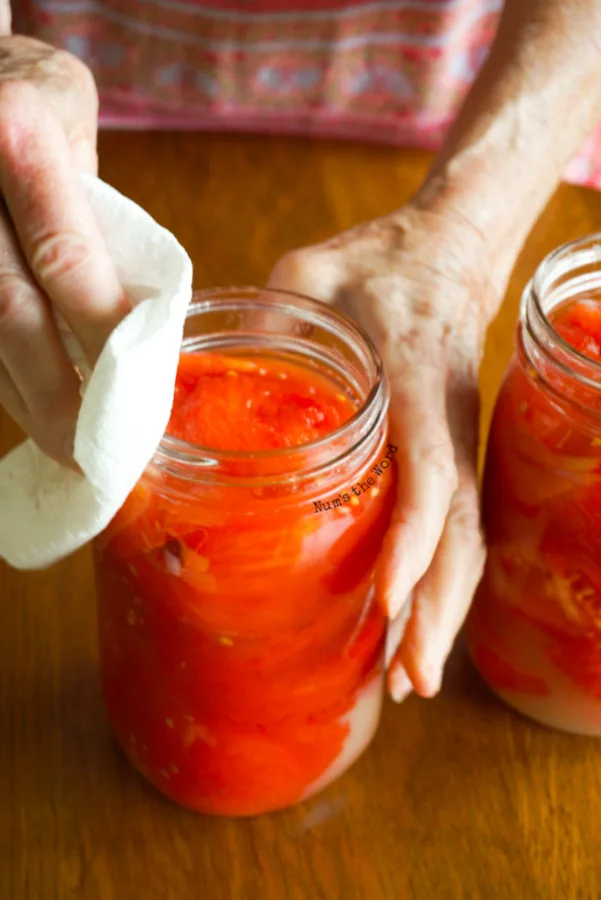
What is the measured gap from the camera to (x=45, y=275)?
45 centimetres

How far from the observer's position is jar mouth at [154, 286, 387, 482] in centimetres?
49

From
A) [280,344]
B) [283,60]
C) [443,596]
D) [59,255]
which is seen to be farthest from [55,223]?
[283,60]

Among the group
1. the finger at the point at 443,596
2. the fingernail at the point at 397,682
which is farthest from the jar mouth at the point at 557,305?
the fingernail at the point at 397,682

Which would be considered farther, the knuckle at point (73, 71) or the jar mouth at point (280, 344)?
the knuckle at point (73, 71)

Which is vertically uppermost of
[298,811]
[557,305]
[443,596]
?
[557,305]

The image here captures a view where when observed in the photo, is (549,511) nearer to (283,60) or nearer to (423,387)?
(423,387)

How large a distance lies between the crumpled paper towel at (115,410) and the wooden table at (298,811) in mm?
159

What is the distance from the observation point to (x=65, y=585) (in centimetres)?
73

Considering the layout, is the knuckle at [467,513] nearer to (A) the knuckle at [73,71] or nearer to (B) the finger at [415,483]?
(B) the finger at [415,483]

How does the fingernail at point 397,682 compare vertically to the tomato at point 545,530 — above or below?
below

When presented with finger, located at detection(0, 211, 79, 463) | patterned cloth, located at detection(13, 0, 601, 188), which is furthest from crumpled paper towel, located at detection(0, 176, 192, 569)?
patterned cloth, located at detection(13, 0, 601, 188)

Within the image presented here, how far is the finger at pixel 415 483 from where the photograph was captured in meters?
0.54

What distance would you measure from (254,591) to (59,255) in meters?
0.20

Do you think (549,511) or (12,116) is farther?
(549,511)
